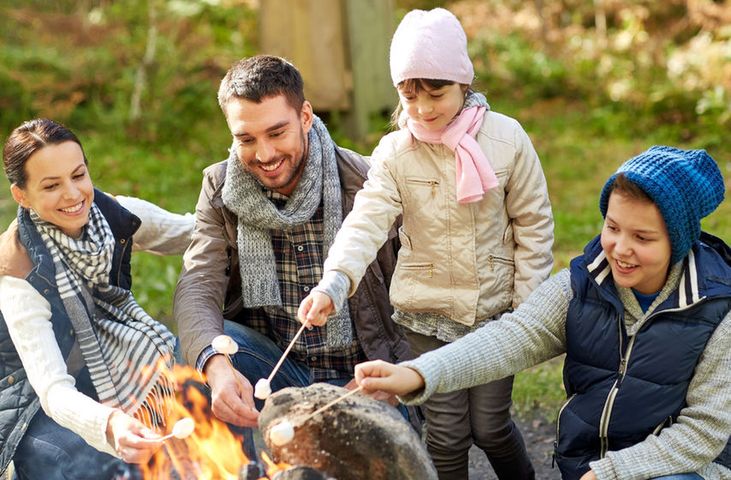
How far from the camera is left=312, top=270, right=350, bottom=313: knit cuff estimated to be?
3.13m

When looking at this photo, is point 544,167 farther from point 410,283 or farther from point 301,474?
point 301,474

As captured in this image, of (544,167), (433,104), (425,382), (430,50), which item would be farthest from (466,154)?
(544,167)

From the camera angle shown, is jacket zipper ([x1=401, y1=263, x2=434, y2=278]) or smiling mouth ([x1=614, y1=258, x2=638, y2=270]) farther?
jacket zipper ([x1=401, y1=263, x2=434, y2=278])

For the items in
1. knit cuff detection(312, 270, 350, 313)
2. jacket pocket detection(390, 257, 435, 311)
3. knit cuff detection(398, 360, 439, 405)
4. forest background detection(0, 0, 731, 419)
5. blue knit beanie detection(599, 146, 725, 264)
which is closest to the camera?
blue knit beanie detection(599, 146, 725, 264)

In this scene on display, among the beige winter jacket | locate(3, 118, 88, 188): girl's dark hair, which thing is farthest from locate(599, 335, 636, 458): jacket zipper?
locate(3, 118, 88, 188): girl's dark hair

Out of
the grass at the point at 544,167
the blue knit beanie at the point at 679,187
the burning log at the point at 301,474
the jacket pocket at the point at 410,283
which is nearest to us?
the burning log at the point at 301,474

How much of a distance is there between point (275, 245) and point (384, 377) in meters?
1.22

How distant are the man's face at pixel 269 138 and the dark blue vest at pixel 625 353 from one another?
4.06 feet

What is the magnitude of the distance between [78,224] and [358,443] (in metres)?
1.57

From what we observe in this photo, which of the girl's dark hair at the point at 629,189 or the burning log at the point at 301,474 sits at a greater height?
the girl's dark hair at the point at 629,189

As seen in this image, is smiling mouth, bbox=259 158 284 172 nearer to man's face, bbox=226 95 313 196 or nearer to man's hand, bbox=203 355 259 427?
man's face, bbox=226 95 313 196

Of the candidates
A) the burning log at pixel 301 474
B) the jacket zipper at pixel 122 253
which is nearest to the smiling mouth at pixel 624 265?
the burning log at pixel 301 474

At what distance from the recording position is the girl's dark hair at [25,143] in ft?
11.4

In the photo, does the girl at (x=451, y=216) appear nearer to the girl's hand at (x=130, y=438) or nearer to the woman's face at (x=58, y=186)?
the girl's hand at (x=130, y=438)
